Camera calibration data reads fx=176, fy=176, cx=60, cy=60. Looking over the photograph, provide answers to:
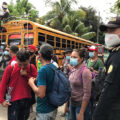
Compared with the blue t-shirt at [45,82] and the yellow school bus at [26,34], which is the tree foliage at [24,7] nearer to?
the yellow school bus at [26,34]

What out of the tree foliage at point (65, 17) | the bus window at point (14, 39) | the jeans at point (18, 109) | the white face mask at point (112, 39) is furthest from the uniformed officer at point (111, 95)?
the tree foliage at point (65, 17)

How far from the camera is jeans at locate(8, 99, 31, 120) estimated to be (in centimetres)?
241

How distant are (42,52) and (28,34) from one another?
6.82 meters

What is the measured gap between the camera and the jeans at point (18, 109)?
2412 millimetres

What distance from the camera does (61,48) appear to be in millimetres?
10602

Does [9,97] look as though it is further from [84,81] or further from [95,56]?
[95,56]

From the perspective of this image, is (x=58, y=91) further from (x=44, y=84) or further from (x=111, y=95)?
(x=111, y=95)

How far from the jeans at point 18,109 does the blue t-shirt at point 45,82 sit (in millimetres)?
430

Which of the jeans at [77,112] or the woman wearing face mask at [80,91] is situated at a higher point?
the woman wearing face mask at [80,91]

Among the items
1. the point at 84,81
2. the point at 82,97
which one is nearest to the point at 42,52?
the point at 84,81

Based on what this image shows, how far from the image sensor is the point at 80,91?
2566mm

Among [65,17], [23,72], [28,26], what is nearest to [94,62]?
[23,72]

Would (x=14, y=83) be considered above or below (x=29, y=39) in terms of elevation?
below

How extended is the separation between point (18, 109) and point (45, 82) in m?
0.74
